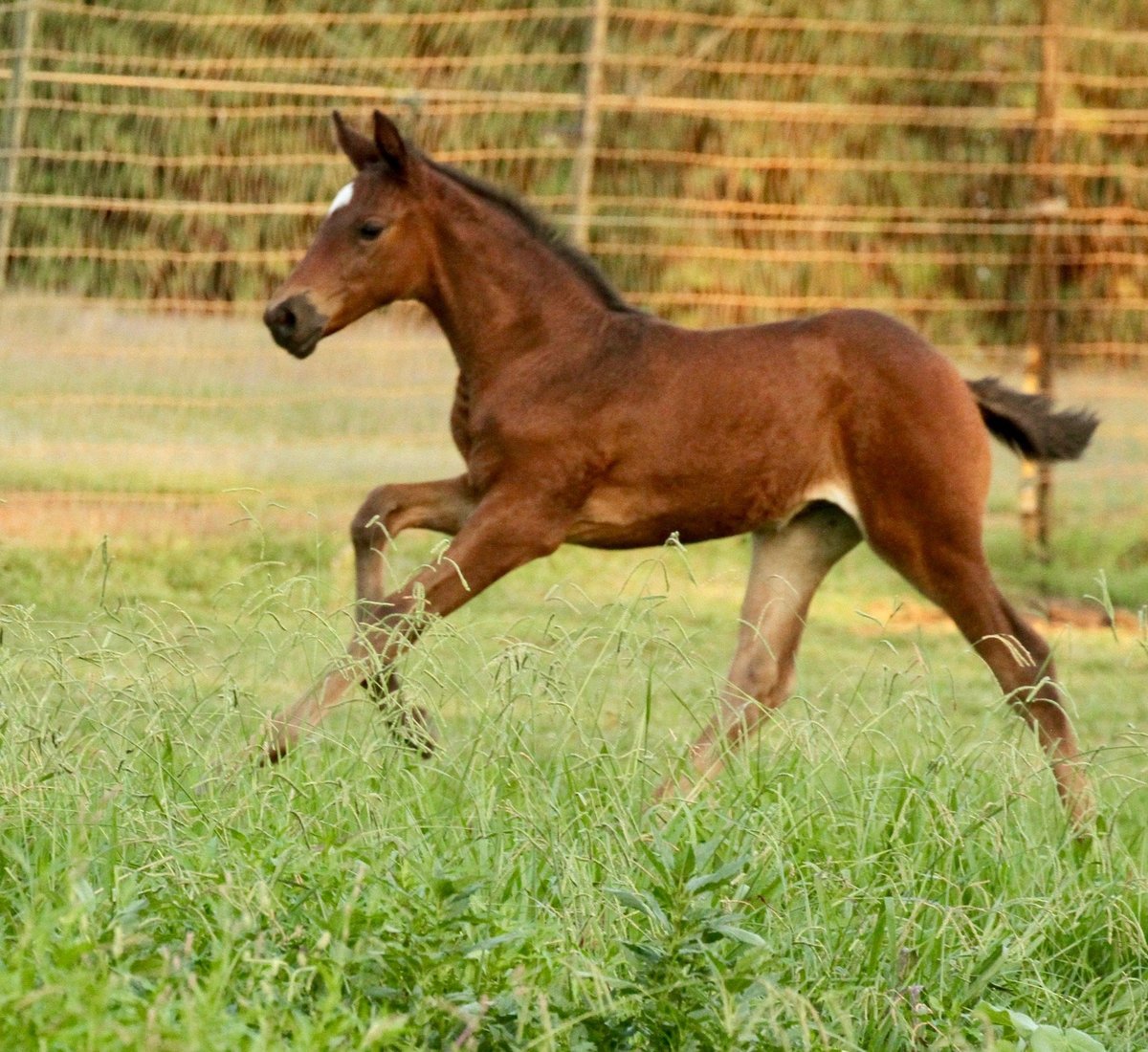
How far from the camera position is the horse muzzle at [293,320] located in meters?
5.33

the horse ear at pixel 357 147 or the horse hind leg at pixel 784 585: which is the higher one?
the horse ear at pixel 357 147

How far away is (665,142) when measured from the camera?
9.83 meters

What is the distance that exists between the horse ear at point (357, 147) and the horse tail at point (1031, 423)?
1819 mm

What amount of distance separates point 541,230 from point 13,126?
413 centimetres

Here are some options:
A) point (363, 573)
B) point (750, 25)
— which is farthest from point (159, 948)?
point (750, 25)

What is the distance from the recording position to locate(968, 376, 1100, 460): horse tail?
217 inches

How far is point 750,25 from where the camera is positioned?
10078 mm

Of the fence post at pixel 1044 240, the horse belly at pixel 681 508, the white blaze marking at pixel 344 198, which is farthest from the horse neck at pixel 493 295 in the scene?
the fence post at pixel 1044 240

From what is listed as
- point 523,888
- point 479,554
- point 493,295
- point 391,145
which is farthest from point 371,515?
point 523,888

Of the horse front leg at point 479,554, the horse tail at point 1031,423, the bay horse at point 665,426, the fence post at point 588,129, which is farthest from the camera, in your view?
the fence post at point 588,129

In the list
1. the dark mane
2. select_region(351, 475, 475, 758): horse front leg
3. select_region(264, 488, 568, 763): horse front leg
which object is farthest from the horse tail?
select_region(351, 475, 475, 758): horse front leg

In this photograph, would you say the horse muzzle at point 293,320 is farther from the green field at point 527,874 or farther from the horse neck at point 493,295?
the green field at point 527,874

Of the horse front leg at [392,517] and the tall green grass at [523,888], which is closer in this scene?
the tall green grass at [523,888]

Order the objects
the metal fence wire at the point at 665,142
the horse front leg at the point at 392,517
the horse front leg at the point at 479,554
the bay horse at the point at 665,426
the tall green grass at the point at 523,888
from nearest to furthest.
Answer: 1. the tall green grass at the point at 523,888
2. the horse front leg at the point at 479,554
3. the horse front leg at the point at 392,517
4. the bay horse at the point at 665,426
5. the metal fence wire at the point at 665,142
